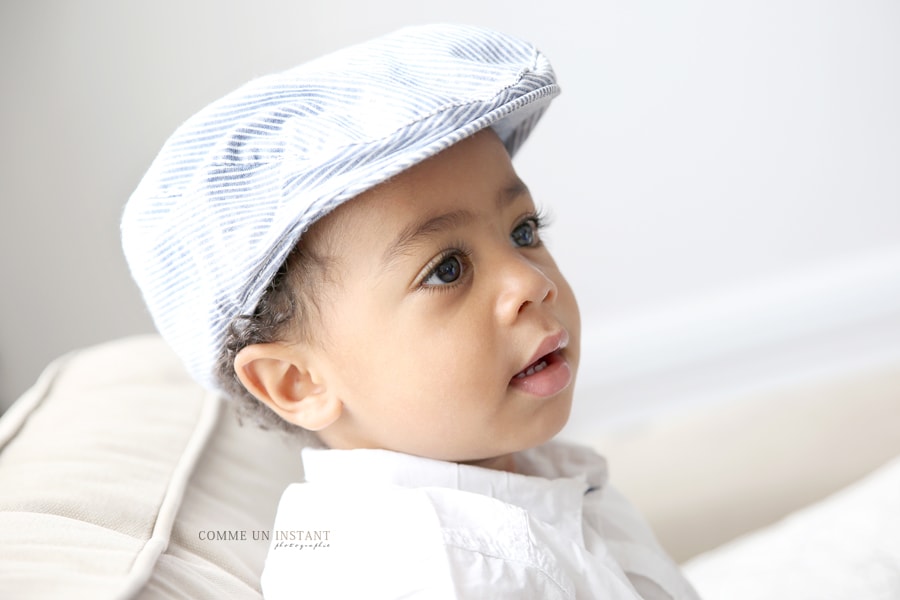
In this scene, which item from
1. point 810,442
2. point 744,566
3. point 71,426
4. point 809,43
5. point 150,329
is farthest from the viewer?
point 809,43

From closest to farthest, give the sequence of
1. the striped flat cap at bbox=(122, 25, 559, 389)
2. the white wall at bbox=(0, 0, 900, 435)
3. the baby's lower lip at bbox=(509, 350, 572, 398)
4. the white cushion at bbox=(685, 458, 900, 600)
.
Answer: the striped flat cap at bbox=(122, 25, 559, 389) → the baby's lower lip at bbox=(509, 350, 572, 398) → the white cushion at bbox=(685, 458, 900, 600) → the white wall at bbox=(0, 0, 900, 435)

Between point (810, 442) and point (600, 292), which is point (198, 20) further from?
point (810, 442)

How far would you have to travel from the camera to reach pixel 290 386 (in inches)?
32.6

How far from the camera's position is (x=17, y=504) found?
0.75m

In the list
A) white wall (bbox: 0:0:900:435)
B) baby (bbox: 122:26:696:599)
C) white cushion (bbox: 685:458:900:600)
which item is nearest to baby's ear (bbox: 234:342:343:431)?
baby (bbox: 122:26:696:599)

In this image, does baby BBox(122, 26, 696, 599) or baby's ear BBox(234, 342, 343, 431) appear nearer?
baby BBox(122, 26, 696, 599)

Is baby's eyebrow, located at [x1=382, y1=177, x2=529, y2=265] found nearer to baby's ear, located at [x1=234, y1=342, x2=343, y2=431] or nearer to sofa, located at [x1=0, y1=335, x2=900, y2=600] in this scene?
baby's ear, located at [x1=234, y1=342, x2=343, y2=431]

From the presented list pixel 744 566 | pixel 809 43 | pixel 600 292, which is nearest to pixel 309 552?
pixel 744 566

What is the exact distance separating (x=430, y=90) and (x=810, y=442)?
3.12 ft

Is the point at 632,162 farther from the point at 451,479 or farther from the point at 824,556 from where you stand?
the point at 451,479

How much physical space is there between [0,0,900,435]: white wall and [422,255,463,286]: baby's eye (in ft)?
2.93

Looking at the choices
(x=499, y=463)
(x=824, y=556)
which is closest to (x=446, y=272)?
(x=499, y=463)

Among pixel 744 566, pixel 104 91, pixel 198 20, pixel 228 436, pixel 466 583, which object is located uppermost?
pixel 198 20

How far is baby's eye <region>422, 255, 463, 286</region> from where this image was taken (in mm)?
750
